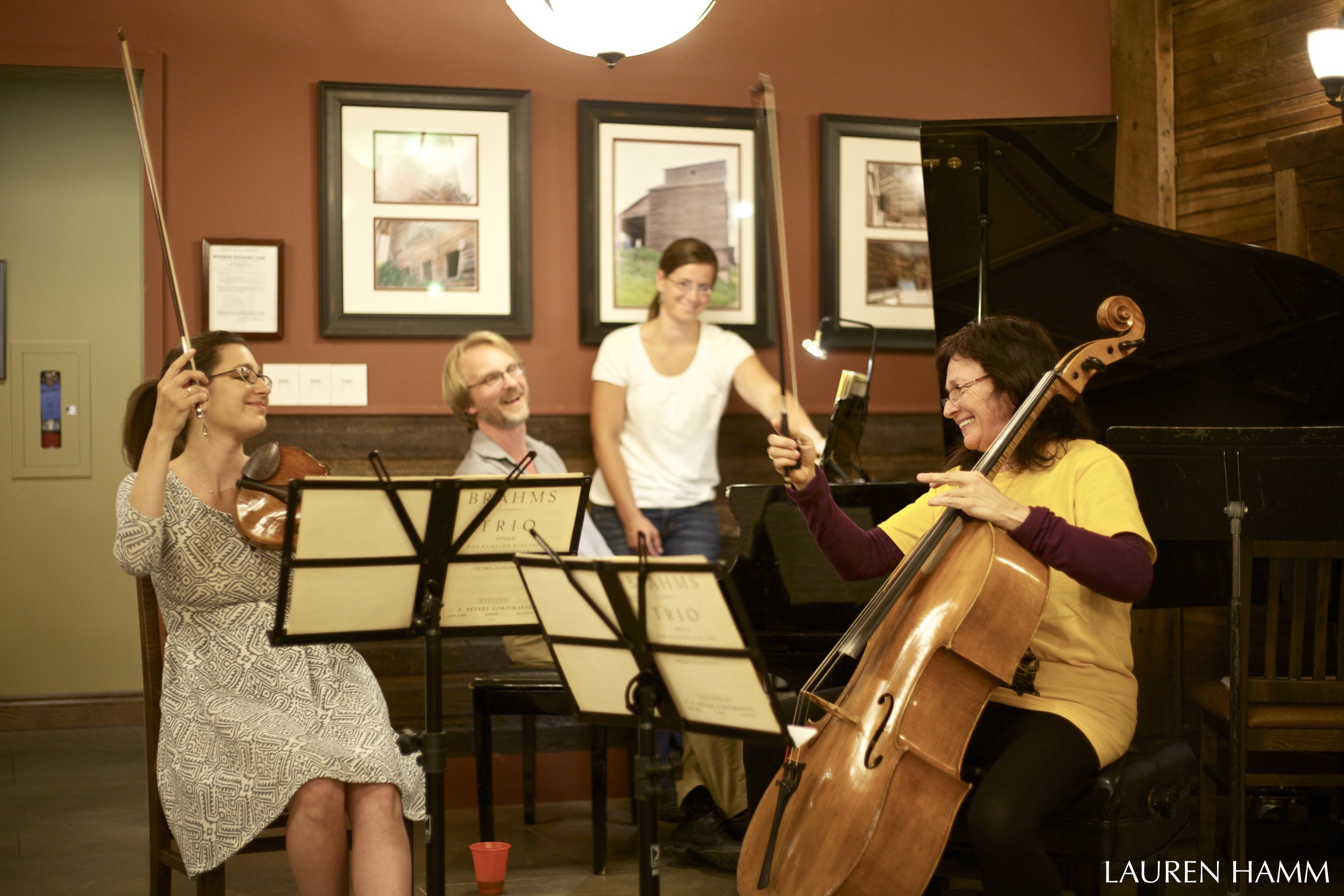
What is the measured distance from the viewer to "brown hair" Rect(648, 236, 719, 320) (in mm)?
3594

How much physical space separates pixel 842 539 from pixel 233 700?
1.16 m

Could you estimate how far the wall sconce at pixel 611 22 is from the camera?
2.85 meters

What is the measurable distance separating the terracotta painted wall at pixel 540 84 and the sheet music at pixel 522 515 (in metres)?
1.86

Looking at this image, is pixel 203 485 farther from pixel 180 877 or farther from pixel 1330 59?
pixel 1330 59

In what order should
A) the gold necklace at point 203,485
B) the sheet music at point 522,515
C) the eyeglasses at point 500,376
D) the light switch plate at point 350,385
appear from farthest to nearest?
the light switch plate at point 350,385, the eyeglasses at point 500,376, the gold necklace at point 203,485, the sheet music at point 522,515

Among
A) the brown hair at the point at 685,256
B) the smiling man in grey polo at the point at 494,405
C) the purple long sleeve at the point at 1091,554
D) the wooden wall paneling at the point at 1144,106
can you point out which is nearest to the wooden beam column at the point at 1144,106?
the wooden wall paneling at the point at 1144,106

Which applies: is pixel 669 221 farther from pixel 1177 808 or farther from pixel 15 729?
pixel 15 729

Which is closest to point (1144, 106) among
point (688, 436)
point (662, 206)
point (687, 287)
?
point (662, 206)

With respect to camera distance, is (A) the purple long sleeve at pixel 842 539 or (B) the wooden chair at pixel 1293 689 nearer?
(A) the purple long sleeve at pixel 842 539

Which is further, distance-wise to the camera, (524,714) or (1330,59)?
(1330,59)

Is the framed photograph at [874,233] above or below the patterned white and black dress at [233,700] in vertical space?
above

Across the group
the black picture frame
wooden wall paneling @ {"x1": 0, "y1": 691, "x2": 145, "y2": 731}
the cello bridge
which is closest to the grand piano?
the cello bridge

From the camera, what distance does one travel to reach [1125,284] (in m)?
3.01

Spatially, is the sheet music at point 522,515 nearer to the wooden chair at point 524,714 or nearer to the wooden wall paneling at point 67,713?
the wooden chair at point 524,714
